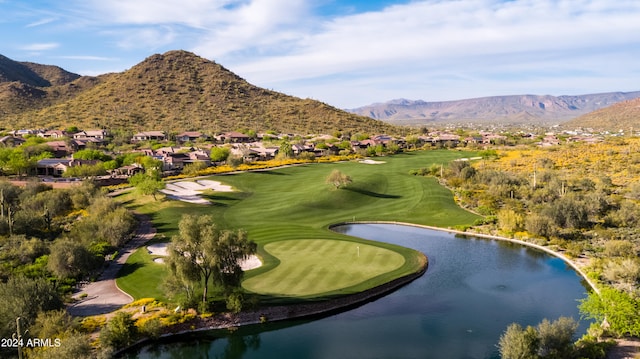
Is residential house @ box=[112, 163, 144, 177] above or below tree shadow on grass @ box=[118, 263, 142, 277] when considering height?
above

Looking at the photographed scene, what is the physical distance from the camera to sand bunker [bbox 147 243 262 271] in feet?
136

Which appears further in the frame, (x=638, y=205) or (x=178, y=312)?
(x=638, y=205)

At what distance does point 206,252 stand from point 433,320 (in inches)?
693

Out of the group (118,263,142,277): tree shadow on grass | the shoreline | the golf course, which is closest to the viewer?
the shoreline

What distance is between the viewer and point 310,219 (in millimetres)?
63875

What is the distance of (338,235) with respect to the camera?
178ft

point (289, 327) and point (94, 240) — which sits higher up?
point (94, 240)

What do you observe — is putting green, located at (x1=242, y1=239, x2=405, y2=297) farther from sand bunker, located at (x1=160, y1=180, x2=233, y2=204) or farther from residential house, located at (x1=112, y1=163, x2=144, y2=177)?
residential house, located at (x1=112, y1=163, x2=144, y2=177)

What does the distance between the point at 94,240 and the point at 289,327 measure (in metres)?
27.0

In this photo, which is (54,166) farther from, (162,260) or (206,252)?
(206,252)

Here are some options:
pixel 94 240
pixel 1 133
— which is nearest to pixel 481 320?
pixel 94 240

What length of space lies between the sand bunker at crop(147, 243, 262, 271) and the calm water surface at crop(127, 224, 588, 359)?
9.77m

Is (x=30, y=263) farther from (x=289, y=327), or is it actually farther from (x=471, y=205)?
(x=471, y=205)

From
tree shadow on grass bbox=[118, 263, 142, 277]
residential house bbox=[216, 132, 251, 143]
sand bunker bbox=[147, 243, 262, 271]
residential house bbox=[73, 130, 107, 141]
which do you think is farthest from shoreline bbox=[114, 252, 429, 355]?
residential house bbox=[73, 130, 107, 141]
